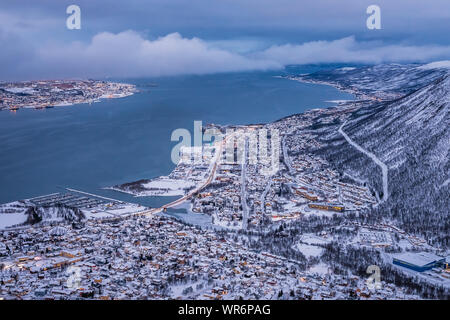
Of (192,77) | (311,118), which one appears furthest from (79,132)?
(192,77)

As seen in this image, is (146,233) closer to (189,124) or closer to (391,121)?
(391,121)

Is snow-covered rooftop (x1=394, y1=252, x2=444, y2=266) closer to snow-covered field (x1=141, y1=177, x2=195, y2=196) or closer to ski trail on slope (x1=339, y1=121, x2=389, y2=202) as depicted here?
ski trail on slope (x1=339, y1=121, x2=389, y2=202)

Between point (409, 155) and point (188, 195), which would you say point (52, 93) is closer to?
point (188, 195)

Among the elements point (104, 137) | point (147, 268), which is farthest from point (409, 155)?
point (104, 137)

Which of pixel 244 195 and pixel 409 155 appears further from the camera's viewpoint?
pixel 409 155

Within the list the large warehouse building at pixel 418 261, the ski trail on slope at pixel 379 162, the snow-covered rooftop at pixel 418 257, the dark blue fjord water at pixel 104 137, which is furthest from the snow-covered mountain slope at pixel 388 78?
the large warehouse building at pixel 418 261

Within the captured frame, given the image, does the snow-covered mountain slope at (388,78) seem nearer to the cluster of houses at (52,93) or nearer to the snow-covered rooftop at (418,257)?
the cluster of houses at (52,93)
